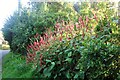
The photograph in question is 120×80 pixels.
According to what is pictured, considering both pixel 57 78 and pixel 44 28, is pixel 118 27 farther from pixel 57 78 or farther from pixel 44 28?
pixel 44 28

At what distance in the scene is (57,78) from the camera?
3.38m

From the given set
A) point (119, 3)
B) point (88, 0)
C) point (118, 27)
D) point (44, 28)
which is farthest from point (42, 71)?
point (88, 0)

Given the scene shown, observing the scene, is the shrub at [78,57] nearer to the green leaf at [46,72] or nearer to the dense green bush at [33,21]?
the green leaf at [46,72]

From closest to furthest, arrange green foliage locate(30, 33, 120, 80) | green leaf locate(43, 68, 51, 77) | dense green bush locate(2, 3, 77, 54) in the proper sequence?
1. green foliage locate(30, 33, 120, 80)
2. green leaf locate(43, 68, 51, 77)
3. dense green bush locate(2, 3, 77, 54)

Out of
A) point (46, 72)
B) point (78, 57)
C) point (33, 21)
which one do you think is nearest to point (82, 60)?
point (78, 57)

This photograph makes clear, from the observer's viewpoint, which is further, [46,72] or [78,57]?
[46,72]

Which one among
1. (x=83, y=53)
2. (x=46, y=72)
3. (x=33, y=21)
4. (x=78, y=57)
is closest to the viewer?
(x=83, y=53)

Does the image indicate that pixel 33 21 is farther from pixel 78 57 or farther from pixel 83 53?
pixel 83 53

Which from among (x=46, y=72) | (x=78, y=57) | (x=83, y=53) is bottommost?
(x=46, y=72)

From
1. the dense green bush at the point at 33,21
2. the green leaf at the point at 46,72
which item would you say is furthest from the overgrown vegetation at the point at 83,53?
the dense green bush at the point at 33,21

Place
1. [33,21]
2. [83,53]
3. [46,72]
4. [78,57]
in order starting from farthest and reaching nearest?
[33,21] → [46,72] → [78,57] → [83,53]

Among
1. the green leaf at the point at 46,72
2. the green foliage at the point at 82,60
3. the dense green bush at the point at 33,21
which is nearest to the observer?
the green foliage at the point at 82,60

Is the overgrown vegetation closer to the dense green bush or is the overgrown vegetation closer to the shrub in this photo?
the shrub

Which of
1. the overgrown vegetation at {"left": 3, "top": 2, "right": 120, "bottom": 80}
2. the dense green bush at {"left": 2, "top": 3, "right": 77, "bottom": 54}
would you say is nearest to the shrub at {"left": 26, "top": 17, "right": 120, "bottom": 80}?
the overgrown vegetation at {"left": 3, "top": 2, "right": 120, "bottom": 80}
